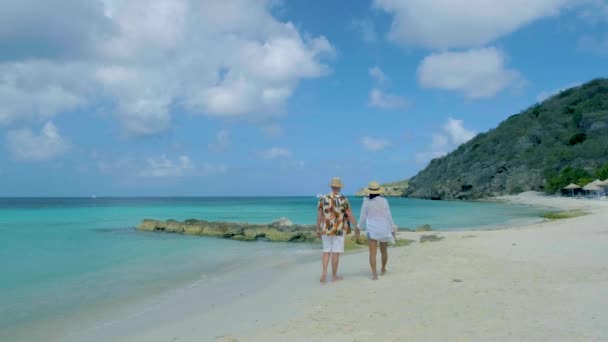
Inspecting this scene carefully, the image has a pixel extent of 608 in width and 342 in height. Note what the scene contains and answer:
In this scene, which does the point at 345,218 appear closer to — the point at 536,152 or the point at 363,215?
the point at 363,215

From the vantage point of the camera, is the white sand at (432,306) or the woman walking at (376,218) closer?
the white sand at (432,306)

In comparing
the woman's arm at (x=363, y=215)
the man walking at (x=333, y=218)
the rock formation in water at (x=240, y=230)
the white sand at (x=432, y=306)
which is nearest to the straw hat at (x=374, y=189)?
the woman's arm at (x=363, y=215)

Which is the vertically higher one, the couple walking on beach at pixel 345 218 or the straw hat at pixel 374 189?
the straw hat at pixel 374 189

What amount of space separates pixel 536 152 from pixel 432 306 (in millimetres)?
102466

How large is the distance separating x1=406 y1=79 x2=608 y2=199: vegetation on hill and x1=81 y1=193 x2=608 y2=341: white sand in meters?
68.5

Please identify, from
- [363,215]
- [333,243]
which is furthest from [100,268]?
[363,215]

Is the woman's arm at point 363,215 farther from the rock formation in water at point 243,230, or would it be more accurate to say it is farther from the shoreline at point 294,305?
the rock formation in water at point 243,230

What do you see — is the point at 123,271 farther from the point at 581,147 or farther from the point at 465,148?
the point at 465,148

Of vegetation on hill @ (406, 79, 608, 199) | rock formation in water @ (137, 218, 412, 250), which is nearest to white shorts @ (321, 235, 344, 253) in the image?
rock formation in water @ (137, 218, 412, 250)

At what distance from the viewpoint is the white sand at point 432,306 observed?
17.2ft

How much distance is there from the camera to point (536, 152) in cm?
9562

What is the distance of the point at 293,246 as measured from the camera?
20.4 meters

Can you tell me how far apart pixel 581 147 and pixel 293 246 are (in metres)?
88.3

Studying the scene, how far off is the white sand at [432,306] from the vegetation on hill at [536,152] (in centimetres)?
6853
